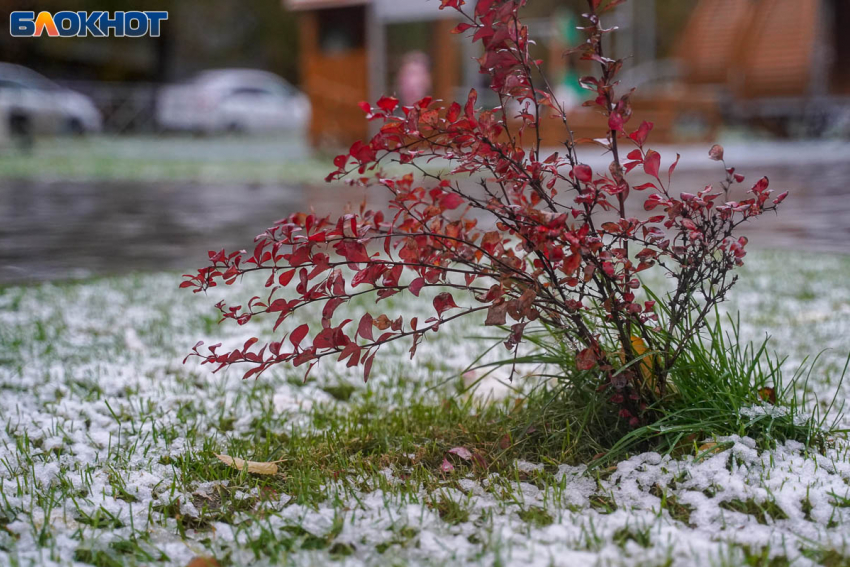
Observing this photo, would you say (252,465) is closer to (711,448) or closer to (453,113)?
(453,113)

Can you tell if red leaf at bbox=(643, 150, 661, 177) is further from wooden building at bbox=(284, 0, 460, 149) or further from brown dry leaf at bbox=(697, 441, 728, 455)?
wooden building at bbox=(284, 0, 460, 149)

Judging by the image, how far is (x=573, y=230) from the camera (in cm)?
185

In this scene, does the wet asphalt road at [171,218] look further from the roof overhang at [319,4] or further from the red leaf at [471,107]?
the roof overhang at [319,4]

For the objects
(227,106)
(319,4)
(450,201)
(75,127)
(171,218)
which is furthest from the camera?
(227,106)

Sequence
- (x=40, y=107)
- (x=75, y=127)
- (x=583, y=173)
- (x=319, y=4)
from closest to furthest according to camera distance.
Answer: (x=583, y=173)
(x=319, y=4)
(x=40, y=107)
(x=75, y=127)

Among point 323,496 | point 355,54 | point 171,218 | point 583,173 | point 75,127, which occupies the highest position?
point 355,54

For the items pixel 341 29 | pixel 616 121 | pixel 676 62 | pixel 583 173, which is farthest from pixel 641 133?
pixel 676 62

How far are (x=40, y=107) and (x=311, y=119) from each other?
10.0 meters

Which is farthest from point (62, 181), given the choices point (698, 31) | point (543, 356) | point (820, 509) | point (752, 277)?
point (698, 31)

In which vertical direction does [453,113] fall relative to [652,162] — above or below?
above

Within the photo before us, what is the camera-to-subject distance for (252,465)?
2.07 meters

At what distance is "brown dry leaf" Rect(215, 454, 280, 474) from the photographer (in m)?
2.05

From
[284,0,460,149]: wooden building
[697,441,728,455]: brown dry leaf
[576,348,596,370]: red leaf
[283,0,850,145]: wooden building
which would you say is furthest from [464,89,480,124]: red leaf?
[284,0,460,149]: wooden building

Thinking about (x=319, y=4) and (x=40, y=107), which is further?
(x=40, y=107)
